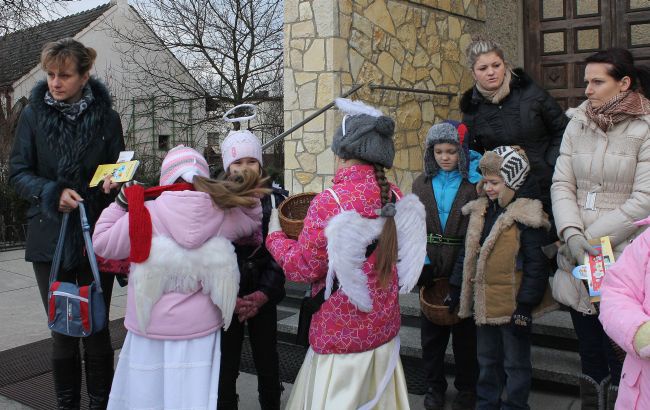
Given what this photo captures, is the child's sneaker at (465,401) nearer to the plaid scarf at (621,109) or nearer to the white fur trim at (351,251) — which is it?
the white fur trim at (351,251)

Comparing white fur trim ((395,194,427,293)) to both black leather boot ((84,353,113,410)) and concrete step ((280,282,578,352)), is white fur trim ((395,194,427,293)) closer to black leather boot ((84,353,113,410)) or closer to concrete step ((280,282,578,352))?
black leather boot ((84,353,113,410))

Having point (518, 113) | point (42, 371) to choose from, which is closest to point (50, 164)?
point (42, 371)

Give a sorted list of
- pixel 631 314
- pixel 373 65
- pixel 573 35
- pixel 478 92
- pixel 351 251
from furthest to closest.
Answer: pixel 573 35 < pixel 373 65 < pixel 478 92 < pixel 351 251 < pixel 631 314

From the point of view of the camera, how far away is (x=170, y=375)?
274 centimetres

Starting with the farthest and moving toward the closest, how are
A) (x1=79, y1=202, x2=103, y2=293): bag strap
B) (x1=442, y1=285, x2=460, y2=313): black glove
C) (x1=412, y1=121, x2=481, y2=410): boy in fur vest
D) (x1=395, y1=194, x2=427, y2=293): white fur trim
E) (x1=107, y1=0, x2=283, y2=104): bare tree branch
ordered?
1. (x1=107, y1=0, x2=283, y2=104): bare tree branch
2. (x1=412, y1=121, x2=481, y2=410): boy in fur vest
3. (x1=442, y1=285, x2=460, y2=313): black glove
4. (x1=79, y1=202, x2=103, y2=293): bag strap
5. (x1=395, y1=194, x2=427, y2=293): white fur trim

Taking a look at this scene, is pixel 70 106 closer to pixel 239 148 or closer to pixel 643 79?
pixel 239 148

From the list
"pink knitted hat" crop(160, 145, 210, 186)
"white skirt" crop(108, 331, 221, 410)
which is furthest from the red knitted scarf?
"white skirt" crop(108, 331, 221, 410)

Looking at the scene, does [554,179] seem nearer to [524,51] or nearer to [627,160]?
[627,160]

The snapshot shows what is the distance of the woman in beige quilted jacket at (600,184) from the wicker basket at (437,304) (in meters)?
0.60

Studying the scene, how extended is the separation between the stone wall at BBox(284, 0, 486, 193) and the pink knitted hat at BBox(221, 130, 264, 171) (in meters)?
3.06

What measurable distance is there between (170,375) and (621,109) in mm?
2369

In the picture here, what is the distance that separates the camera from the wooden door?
6.34 meters

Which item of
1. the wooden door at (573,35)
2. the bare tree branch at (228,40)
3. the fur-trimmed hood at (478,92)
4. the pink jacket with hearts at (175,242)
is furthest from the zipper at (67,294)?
the bare tree branch at (228,40)

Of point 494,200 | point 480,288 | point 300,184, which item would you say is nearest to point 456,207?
point 494,200
